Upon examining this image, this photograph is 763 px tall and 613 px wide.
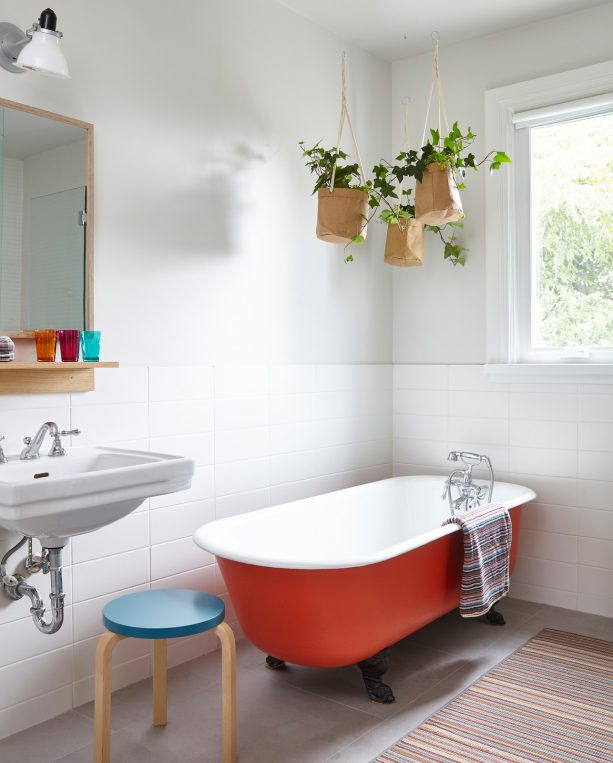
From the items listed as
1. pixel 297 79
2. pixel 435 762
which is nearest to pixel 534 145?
pixel 297 79

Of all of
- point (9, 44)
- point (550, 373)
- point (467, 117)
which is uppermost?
point (467, 117)

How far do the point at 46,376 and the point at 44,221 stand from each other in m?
0.53

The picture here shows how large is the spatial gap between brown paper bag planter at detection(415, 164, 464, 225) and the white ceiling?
2.82 ft

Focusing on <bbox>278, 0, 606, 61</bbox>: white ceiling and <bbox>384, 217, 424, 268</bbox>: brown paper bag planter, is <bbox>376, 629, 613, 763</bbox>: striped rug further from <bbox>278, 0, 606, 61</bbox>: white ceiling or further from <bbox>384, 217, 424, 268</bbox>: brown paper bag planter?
<bbox>278, 0, 606, 61</bbox>: white ceiling

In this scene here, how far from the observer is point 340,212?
332 centimetres

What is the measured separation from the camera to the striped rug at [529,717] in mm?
2297

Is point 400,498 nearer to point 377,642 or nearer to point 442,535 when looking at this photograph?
point 442,535

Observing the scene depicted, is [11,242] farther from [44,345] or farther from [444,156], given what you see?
[444,156]

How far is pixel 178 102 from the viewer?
2.97m

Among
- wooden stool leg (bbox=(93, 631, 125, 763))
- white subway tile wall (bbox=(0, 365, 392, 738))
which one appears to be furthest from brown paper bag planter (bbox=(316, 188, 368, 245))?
wooden stool leg (bbox=(93, 631, 125, 763))

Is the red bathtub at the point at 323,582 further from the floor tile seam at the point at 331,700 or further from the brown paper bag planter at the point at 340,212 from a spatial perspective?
the brown paper bag planter at the point at 340,212

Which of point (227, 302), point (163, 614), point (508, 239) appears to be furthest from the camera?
point (508, 239)

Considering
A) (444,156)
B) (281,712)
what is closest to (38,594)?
(281,712)

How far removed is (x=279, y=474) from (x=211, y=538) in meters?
0.92
